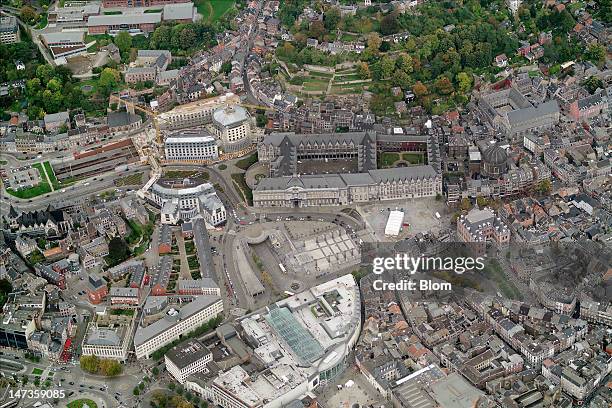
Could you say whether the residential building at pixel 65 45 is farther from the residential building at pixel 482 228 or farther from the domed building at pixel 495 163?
the residential building at pixel 482 228

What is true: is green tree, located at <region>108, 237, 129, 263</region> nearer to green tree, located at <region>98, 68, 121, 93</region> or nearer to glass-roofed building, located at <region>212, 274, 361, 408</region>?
glass-roofed building, located at <region>212, 274, 361, 408</region>

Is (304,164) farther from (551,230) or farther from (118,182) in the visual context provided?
(551,230)

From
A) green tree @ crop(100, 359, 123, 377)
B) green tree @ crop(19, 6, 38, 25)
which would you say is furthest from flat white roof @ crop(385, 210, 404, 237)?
green tree @ crop(19, 6, 38, 25)

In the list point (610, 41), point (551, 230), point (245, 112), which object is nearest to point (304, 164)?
point (245, 112)

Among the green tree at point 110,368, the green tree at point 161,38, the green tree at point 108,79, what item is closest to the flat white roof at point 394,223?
the green tree at point 110,368

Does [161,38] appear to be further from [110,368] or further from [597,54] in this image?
[110,368]

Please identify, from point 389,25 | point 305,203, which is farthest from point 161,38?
point 305,203
